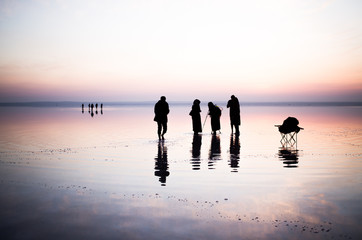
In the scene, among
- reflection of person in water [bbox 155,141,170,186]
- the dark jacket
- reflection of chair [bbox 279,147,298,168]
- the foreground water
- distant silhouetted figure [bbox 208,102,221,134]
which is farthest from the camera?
distant silhouetted figure [bbox 208,102,221,134]

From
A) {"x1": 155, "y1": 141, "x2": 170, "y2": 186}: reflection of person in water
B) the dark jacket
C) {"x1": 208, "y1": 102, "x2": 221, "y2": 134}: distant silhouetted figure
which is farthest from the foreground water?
{"x1": 208, "y1": 102, "x2": 221, "y2": 134}: distant silhouetted figure

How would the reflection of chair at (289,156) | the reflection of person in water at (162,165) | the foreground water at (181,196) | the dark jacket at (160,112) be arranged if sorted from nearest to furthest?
the foreground water at (181,196), the reflection of person in water at (162,165), the reflection of chair at (289,156), the dark jacket at (160,112)

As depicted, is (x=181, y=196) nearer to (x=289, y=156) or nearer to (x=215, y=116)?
(x=289, y=156)

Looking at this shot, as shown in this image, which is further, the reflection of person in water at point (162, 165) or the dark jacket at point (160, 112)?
the dark jacket at point (160, 112)

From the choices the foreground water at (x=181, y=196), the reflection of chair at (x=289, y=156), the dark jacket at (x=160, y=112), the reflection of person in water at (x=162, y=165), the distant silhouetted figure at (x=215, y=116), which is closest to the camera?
→ the foreground water at (x=181, y=196)

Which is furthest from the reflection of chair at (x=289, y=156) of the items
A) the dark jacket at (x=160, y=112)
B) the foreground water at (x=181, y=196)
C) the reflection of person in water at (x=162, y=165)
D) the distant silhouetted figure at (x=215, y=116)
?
the distant silhouetted figure at (x=215, y=116)

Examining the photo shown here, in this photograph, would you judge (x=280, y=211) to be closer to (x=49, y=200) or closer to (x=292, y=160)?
(x=49, y=200)

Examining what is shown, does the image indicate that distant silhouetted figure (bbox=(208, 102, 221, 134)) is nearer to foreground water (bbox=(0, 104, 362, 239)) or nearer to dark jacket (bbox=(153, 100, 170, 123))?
dark jacket (bbox=(153, 100, 170, 123))

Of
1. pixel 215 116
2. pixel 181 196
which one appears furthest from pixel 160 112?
Answer: pixel 181 196

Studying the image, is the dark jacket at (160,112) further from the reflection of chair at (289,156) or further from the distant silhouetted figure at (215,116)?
the reflection of chair at (289,156)

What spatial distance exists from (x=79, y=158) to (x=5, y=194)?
438cm

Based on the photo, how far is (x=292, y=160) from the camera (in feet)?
33.2

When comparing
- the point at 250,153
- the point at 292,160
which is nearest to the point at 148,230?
the point at 292,160

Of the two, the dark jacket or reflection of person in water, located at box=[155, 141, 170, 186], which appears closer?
reflection of person in water, located at box=[155, 141, 170, 186]
